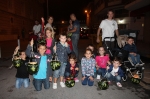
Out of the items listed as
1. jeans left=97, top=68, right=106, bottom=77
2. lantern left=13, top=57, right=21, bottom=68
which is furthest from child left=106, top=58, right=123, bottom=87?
lantern left=13, top=57, right=21, bottom=68

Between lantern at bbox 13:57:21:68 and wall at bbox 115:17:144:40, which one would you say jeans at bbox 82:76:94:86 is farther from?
wall at bbox 115:17:144:40

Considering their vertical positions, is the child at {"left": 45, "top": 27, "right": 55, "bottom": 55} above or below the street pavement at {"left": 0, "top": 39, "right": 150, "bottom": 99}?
above

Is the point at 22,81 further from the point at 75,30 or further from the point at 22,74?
the point at 75,30

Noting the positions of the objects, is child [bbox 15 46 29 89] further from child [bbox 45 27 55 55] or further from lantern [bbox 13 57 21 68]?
child [bbox 45 27 55 55]

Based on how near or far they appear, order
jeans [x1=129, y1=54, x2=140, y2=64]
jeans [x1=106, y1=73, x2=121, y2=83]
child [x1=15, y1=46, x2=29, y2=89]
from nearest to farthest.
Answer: child [x1=15, y1=46, x2=29, y2=89] < jeans [x1=106, y1=73, x2=121, y2=83] < jeans [x1=129, y1=54, x2=140, y2=64]

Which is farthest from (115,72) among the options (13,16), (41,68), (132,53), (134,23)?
(13,16)

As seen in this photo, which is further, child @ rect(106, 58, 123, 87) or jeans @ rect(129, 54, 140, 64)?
jeans @ rect(129, 54, 140, 64)

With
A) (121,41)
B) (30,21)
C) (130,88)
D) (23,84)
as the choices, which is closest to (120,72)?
(130,88)

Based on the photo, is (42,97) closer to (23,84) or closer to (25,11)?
(23,84)

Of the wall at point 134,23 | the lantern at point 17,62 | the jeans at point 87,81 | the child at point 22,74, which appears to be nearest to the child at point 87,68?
the jeans at point 87,81

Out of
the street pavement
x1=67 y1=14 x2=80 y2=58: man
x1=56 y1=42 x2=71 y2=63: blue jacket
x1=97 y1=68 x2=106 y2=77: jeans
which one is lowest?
the street pavement

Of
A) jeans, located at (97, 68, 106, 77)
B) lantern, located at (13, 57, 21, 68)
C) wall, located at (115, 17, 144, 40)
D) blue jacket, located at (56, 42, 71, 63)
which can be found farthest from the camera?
wall, located at (115, 17, 144, 40)

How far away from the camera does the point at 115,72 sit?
504 centimetres

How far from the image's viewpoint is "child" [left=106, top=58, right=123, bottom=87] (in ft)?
16.2
